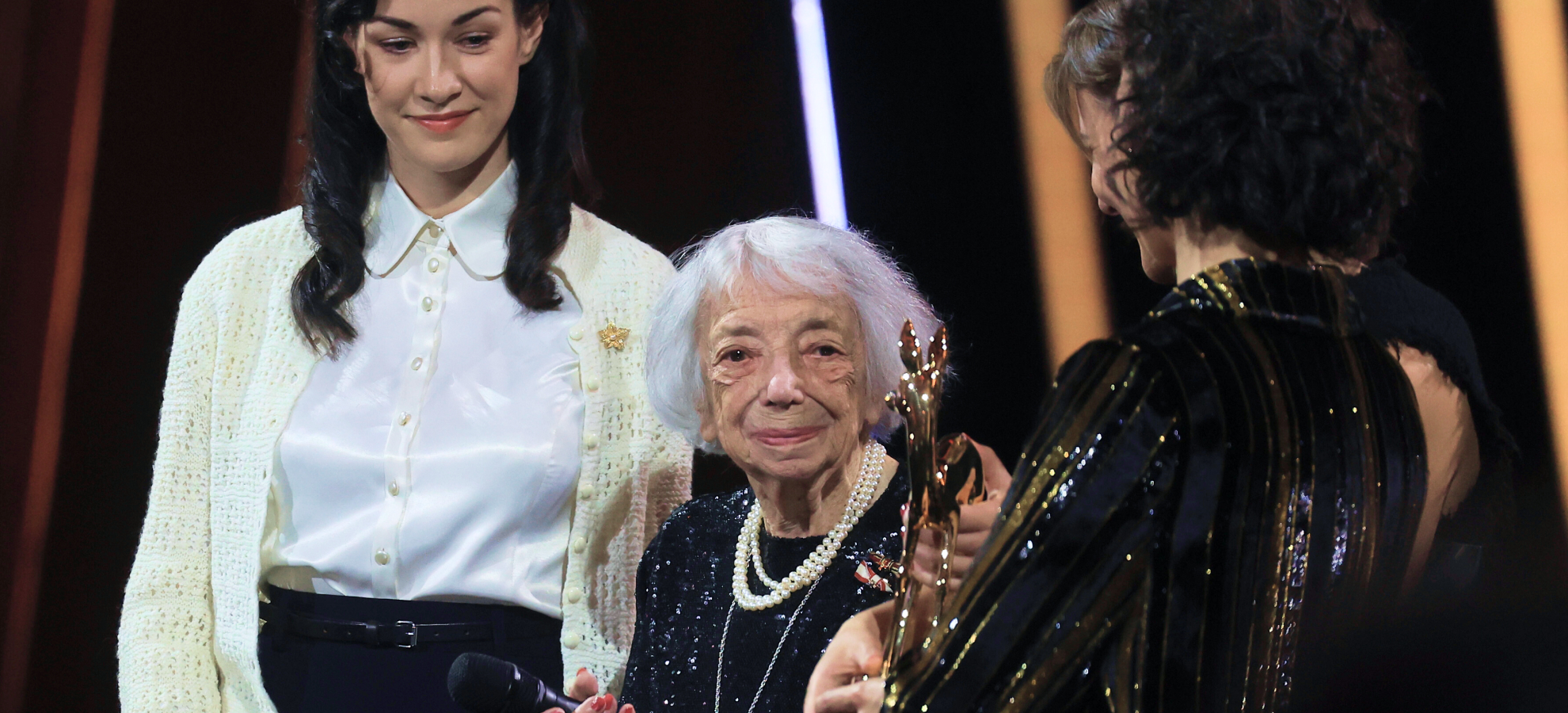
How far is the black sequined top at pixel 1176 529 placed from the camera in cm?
85

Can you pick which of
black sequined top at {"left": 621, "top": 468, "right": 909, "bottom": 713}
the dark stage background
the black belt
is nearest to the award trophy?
black sequined top at {"left": 621, "top": 468, "right": 909, "bottom": 713}

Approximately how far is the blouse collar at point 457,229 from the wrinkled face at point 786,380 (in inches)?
18.2

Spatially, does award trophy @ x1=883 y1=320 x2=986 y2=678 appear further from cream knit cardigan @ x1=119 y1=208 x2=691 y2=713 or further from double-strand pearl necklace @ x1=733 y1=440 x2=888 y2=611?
cream knit cardigan @ x1=119 y1=208 x2=691 y2=713

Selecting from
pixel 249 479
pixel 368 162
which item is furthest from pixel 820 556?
pixel 368 162

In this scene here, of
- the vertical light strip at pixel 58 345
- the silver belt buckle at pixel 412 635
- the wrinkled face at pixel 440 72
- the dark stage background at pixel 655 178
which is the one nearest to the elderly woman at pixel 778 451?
the silver belt buckle at pixel 412 635

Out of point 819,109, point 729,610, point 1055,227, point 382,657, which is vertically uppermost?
point 819,109

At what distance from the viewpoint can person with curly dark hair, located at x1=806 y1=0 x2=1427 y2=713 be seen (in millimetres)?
854

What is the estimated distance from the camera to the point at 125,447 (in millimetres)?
2709

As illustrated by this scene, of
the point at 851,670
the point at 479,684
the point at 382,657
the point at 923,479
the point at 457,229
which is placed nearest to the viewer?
the point at 923,479

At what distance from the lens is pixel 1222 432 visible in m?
0.86

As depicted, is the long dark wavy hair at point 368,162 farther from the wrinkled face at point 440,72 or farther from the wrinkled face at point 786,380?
the wrinkled face at point 786,380

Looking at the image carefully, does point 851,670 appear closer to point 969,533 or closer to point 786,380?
point 969,533

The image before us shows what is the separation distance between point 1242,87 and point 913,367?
0.31 meters

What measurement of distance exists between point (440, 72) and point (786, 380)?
713mm
